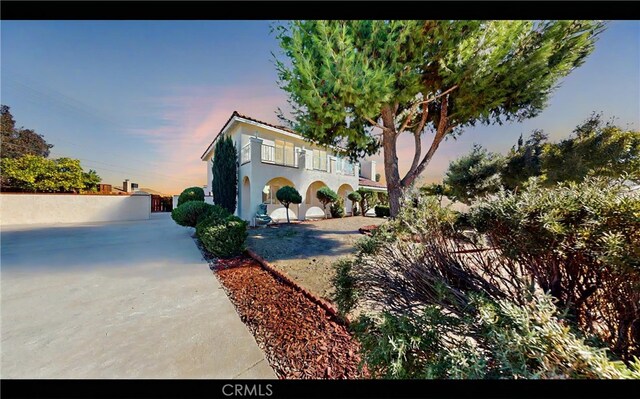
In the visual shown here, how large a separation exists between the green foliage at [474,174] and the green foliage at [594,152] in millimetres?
2086

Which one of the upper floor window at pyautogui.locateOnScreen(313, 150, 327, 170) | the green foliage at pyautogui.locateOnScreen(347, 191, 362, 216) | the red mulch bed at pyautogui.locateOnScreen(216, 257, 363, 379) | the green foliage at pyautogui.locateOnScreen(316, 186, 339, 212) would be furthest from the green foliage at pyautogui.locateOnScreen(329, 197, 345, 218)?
the red mulch bed at pyautogui.locateOnScreen(216, 257, 363, 379)

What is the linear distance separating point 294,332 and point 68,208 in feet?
53.5

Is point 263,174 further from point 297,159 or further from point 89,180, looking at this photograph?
point 89,180

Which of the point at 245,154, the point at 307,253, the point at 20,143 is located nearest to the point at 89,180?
the point at 20,143

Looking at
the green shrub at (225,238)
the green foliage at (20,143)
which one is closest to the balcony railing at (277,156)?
the green shrub at (225,238)

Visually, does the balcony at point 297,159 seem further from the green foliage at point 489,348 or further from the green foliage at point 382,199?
the green foliage at point 489,348

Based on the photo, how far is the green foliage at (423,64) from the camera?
418cm

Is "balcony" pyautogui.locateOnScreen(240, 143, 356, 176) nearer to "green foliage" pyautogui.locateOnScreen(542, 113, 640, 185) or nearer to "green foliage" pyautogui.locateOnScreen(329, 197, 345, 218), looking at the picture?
"green foliage" pyautogui.locateOnScreen(329, 197, 345, 218)

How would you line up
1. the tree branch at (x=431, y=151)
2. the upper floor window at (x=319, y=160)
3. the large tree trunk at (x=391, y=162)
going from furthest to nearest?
the upper floor window at (x=319, y=160), the large tree trunk at (x=391, y=162), the tree branch at (x=431, y=151)

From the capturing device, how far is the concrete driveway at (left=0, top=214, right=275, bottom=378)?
177 centimetres

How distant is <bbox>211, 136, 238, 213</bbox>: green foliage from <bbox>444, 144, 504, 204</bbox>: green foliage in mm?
10702

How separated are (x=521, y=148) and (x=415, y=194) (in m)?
7.87

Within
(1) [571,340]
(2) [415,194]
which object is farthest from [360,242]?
(1) [571,340]

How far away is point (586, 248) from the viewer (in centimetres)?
136
